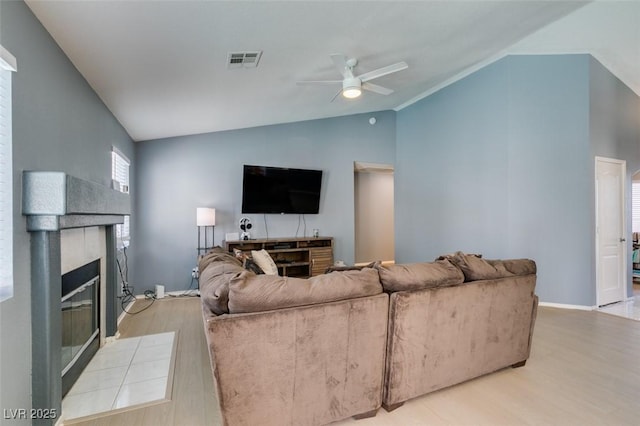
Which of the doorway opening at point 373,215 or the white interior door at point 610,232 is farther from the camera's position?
the doorway opening at point 373,215

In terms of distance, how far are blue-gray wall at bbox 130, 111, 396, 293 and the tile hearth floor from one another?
6.35ft

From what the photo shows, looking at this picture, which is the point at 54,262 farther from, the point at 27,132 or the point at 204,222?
the point at 204,222

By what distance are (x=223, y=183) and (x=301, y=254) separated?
1.93 m

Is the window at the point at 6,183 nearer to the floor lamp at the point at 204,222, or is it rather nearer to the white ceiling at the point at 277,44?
the white ceiling at the point at 277,44

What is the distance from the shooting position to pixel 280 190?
17.6 feet

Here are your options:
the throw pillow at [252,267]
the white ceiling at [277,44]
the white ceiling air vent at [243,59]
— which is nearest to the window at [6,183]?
the white ceiling at [277,44]

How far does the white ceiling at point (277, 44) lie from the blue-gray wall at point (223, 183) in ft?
1.34

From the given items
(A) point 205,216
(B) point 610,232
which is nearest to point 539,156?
(B) point 610,232

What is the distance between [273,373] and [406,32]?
11.0 feet

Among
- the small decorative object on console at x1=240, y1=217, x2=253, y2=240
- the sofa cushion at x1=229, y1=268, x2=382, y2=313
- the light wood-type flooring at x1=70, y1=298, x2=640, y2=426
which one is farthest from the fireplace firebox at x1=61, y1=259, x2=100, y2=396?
the small decorative object on console at x1=240, y1=217, x2=253, y2=240

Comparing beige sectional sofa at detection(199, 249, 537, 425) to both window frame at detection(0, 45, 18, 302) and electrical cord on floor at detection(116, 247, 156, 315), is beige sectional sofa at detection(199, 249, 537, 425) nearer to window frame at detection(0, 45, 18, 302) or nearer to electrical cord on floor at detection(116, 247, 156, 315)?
window frame at detection(0, 45, 18, 302)

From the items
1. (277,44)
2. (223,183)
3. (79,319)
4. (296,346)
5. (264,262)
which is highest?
(277,44)

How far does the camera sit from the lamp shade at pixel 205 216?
15.1 ft

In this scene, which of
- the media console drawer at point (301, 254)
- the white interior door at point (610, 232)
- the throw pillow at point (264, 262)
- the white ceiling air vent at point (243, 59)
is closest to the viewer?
the white ceiling air vent at point (243, 59)
